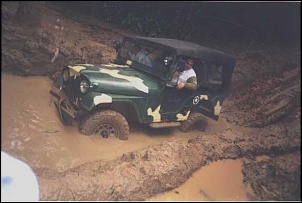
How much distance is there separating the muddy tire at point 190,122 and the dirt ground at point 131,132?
10 centimetres

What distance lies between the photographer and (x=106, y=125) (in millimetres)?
3803

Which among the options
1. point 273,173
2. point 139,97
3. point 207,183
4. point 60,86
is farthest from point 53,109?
point 273,173

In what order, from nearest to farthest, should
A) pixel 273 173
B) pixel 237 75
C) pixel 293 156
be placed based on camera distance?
pixel 273 173 → pixel 293 156 → pixel 237 75

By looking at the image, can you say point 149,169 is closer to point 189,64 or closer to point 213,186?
point 213,186

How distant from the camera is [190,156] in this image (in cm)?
382

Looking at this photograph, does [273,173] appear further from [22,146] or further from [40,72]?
[40,72]

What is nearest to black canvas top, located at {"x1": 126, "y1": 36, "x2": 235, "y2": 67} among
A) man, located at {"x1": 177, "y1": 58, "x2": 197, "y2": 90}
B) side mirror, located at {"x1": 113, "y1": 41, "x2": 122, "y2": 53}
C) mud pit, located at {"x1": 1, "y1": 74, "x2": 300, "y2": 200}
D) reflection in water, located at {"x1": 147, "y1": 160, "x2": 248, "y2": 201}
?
man, located at {"x1": 177, "y1": 58, "x2": 197, "y2": 90}

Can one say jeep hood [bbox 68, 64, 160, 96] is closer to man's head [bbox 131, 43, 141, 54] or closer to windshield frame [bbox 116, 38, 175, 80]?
windshield frame [bbox 116, 38, 175, 80]

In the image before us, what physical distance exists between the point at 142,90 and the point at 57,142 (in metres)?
1.09

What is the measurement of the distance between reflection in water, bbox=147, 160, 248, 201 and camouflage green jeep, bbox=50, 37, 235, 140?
719 mm

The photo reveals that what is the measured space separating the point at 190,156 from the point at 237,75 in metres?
1.77

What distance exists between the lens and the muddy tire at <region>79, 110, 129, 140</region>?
12.0 ft

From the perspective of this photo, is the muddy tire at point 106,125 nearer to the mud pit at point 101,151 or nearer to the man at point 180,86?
the mud pit at point 101,151

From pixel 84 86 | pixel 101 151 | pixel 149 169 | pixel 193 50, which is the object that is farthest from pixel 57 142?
pixel 193 50
